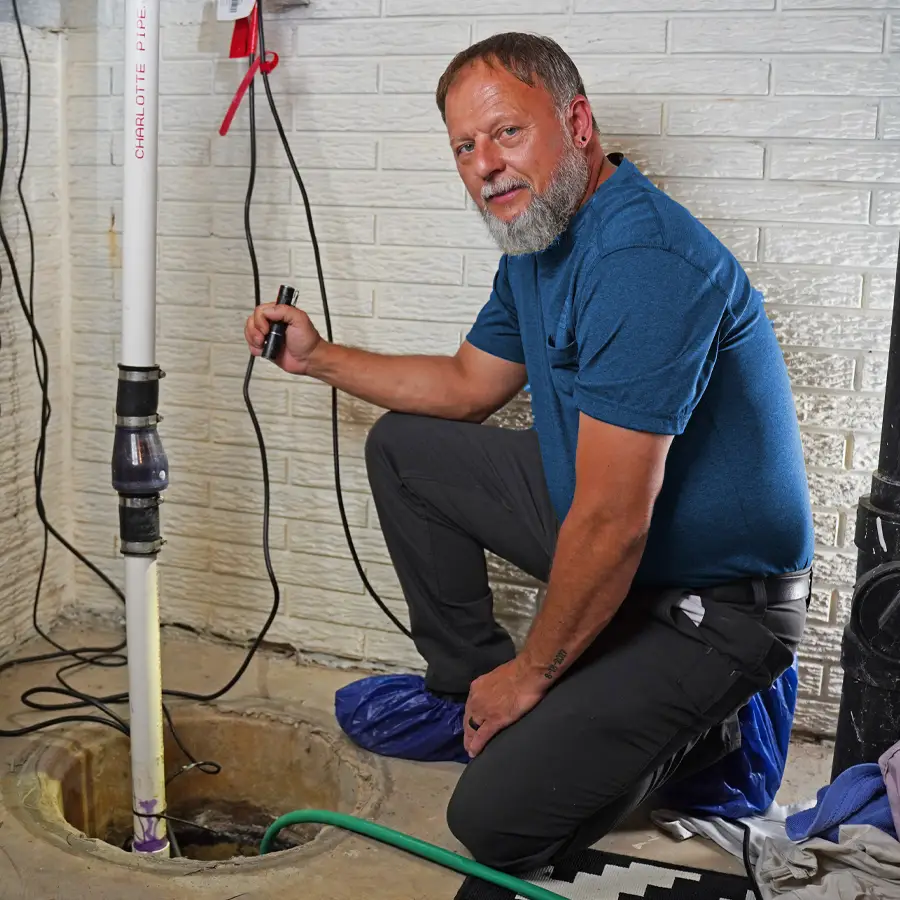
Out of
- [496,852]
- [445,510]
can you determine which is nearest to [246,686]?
[445,510]

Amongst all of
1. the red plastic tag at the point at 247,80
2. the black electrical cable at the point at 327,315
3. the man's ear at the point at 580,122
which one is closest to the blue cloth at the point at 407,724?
the black electrical cable at the point at 327,315

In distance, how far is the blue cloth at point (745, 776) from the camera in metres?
1.83

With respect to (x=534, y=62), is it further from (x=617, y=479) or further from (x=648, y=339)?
(x=617, y=479)

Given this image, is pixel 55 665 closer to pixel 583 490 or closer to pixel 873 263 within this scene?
pixel 583 490

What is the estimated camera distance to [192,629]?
2508 mm

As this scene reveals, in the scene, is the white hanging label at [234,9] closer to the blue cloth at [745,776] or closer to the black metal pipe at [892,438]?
the black metal pipe at [892,438]

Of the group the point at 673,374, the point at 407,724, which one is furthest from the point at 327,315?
the point at 673,374

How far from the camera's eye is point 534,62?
1.62m

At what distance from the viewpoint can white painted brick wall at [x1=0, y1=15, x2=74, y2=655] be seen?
2.25m

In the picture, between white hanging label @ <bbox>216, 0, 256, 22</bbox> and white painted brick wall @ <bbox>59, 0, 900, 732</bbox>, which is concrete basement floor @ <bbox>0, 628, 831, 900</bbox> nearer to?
white painted brick wall @ <bbox>59, 0, 900, 732</bbox>

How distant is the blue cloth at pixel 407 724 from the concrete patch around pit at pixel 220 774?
39 mm

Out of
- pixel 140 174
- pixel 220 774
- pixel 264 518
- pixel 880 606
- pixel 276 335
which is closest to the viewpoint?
pixel 140 174

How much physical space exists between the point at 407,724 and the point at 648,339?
0.90m

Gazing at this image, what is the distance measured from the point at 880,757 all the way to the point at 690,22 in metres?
1.28
